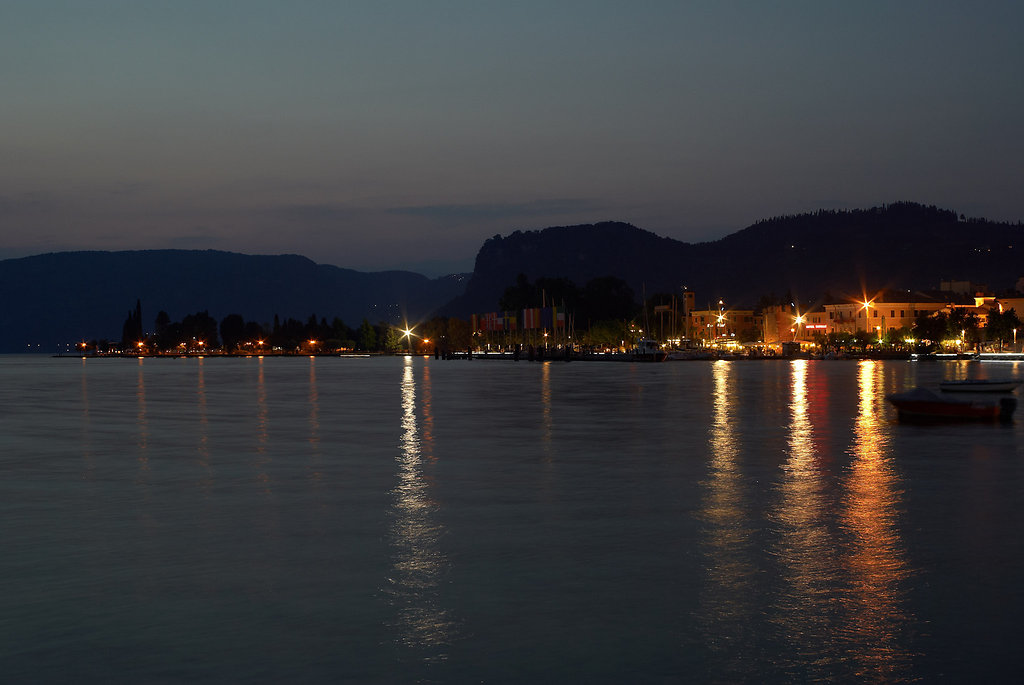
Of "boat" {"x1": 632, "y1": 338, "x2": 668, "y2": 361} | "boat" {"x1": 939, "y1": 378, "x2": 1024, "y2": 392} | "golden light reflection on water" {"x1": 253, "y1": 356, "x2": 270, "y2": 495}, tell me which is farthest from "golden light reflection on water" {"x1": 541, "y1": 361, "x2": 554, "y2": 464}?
"boat" {"x1": 632, "y1": 338, "x2": 668, "y2": 361}

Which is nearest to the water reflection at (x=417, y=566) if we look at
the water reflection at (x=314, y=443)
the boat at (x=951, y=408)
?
the water reflection at (x=314, y=443)

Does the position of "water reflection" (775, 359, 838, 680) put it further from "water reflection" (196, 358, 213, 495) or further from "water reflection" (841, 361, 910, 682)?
"water reflection" (196, 358, 213, 495)

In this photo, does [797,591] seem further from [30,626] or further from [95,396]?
[95,396]

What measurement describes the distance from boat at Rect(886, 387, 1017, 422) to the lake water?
35.7ft

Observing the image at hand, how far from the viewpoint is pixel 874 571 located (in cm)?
1309

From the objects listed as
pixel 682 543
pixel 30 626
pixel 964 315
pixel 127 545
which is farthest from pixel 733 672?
pixel 964 315

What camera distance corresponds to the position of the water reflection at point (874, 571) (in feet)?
31.5

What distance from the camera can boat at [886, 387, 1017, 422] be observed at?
132 ft

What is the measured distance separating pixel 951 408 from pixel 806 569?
3078 cm

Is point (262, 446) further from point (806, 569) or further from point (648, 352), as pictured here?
point (648, 352)

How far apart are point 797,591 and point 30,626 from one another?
838cm

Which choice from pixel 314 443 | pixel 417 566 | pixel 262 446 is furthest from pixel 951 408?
pixel 417 566

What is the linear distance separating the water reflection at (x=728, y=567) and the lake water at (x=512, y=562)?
6 cm

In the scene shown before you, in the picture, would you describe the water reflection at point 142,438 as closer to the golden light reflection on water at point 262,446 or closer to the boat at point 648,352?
the golden light reflection on water at point 262,446
